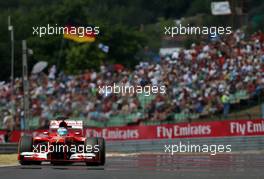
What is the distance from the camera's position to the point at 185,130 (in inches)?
1171

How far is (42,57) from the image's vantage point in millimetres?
61750

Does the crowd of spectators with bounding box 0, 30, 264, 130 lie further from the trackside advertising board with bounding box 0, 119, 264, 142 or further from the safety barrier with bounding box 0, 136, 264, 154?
the safety barrier with bounding box 0, 136, 264, 154

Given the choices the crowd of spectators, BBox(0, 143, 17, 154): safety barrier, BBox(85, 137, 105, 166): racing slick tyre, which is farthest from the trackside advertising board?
BBox(85, 137, 105, 166): racing slick tyre

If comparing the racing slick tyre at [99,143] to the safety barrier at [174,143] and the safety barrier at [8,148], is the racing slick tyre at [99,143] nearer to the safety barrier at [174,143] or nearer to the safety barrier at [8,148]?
the safety barrier at [174,143]

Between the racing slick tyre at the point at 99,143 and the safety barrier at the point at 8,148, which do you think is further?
the safety barrier at the point at 8,148

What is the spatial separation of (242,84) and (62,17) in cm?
3198

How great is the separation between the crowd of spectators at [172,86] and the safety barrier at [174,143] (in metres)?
2.34

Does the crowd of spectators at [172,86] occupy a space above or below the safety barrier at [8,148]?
above

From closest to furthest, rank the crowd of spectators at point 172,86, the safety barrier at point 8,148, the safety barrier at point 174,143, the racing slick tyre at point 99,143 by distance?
the racing slick tyre at point 99,143 → the safety barrier at point 174,143 → the safety barrier at point 8,148 → the crowd of spectators at point 172,86

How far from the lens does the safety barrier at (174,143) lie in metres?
27.9

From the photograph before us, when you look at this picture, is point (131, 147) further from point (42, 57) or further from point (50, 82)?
point (42, 57)

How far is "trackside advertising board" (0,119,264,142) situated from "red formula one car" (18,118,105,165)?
10810 mm

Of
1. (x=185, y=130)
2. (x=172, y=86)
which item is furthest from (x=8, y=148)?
(x=172, y=86)

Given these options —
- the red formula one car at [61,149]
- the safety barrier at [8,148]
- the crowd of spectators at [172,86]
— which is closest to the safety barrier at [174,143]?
the safety barrier at [8,148]
